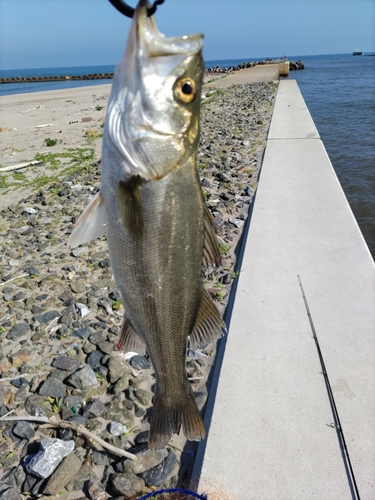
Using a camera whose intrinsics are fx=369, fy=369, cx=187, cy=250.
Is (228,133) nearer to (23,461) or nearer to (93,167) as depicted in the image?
(93,167)

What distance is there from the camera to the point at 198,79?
1.60 meters

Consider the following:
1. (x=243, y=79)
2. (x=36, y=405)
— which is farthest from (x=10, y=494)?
(x=243, y=79)

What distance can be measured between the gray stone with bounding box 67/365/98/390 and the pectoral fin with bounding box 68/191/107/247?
1.88m

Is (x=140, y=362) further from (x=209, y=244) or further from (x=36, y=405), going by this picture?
(x=209, y=244)

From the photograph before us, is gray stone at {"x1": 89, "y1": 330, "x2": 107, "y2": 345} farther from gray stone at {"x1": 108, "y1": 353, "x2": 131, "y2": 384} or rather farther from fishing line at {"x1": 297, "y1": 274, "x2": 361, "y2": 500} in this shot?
fishing line at {"x1": 297, "y1": 274, "x2": 361, "y2": 500}

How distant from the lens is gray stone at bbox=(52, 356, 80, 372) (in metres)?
3.33

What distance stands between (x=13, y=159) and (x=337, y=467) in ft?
36.1

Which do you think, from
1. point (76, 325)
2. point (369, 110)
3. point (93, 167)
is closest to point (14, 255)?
point (76, 325)

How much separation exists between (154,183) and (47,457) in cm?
213

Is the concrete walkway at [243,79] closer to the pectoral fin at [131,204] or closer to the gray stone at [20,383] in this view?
the gray stone at [20,383]

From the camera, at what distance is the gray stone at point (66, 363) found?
3.33 metres

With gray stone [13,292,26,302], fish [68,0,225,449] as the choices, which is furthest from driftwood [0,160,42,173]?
fish [68,0,225,449]

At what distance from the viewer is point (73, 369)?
3.32 meters

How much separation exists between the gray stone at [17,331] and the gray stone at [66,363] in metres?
0.61
